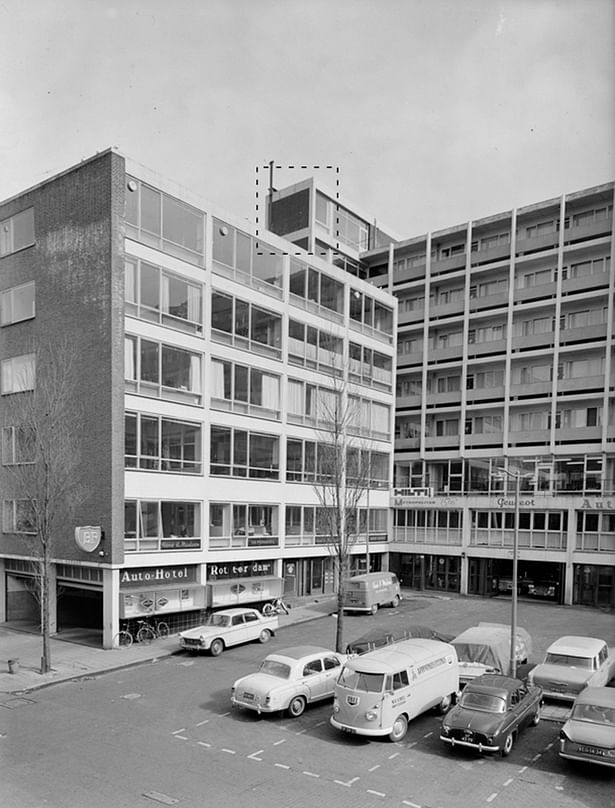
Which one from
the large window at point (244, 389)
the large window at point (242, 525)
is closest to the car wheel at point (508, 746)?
the large window at point (242, 525)

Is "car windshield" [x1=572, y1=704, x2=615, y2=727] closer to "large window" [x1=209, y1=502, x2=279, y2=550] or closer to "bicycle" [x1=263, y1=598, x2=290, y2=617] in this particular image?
"bicycle" [x1=263, y1=598, x2=290, y2=617]

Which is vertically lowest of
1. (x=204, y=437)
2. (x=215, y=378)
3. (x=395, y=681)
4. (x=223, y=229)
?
(x=395, y=681)

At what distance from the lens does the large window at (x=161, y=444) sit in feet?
86.7

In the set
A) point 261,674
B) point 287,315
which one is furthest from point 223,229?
point 261,674

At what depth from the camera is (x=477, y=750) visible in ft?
47.1

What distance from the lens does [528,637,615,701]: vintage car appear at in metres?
18.0

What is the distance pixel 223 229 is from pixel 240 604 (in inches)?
699

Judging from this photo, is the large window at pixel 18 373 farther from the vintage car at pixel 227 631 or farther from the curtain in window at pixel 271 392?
the vintage car at pixel 227 631

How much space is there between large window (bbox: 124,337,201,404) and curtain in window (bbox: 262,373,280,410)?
15.6 feet

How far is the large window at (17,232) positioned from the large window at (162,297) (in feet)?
21.2

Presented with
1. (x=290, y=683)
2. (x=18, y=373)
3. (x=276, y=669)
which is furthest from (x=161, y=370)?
Result: (x=290, y=683)

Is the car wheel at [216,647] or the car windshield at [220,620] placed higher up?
the car windshield at [220,620]

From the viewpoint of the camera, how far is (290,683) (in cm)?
1727

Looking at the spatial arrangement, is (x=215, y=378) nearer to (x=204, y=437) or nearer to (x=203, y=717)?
(x=204, y=437)
